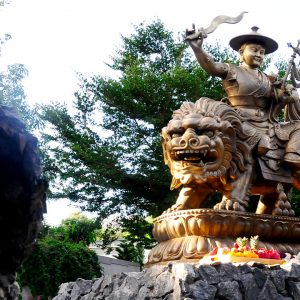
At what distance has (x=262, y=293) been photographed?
207 inches

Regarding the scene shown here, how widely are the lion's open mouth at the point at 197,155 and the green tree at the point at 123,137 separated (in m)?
7.98

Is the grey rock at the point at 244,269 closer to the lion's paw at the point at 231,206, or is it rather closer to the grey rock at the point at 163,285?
the grey rock at the point at 163,285

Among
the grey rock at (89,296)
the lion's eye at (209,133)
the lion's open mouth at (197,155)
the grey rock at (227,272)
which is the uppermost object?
the lion's eye at (209,133)

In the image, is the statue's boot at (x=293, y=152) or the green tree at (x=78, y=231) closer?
the statue's boot at (x=293, y=152)

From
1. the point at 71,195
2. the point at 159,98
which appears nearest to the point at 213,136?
the point at 159,98

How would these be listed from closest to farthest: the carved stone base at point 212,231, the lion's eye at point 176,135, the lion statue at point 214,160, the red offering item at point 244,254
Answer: the red offering item at point 244,254, the carved stone base at point 212,231, the lion statue at point 214,160, the lion's eye at point 176,135

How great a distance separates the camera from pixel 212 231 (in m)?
6.62

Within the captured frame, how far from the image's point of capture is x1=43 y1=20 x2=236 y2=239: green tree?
15.1 m

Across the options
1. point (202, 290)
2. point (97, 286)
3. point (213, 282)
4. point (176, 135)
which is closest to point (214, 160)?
point (176, 135)

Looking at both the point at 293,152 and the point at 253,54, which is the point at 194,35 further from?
the point at 293,152

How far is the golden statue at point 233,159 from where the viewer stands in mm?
6691

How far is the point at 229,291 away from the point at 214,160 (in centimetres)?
209

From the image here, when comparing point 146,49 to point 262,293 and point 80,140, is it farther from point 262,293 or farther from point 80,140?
point 262,293

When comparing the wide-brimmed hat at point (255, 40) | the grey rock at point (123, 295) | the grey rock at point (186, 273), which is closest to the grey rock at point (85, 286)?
the grey rock at point (123, 295)
